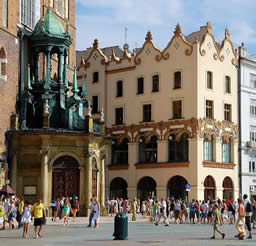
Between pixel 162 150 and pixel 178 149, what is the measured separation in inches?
60.5

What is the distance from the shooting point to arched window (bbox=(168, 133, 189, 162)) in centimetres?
5862

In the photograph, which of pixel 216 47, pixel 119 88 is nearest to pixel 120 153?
pixel 119 88

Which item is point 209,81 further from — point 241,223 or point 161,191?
point 241,223

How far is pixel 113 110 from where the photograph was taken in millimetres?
63812

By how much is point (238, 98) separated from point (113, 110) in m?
12.4

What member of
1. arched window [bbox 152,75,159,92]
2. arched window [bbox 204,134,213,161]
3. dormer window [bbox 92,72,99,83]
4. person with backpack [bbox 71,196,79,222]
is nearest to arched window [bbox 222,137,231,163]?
arched window [bbox 204,134,213,161]

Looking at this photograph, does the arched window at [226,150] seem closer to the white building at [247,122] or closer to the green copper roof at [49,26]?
the white building at [247,122]

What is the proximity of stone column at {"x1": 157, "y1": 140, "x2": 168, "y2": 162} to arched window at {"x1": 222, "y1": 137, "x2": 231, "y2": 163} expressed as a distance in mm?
5707

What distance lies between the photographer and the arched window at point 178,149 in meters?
58.6

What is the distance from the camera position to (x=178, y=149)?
194ft

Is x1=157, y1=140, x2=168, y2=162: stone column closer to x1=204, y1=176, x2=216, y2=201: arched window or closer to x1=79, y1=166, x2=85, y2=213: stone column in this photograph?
x1=204, y1=176, x2=216, y2=201: arched window

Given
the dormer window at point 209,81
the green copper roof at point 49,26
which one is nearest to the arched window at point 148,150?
the dormer window at point 209,81

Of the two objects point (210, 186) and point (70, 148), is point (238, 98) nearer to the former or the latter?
point (210, 186)

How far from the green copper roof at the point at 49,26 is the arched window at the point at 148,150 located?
17319 mm
